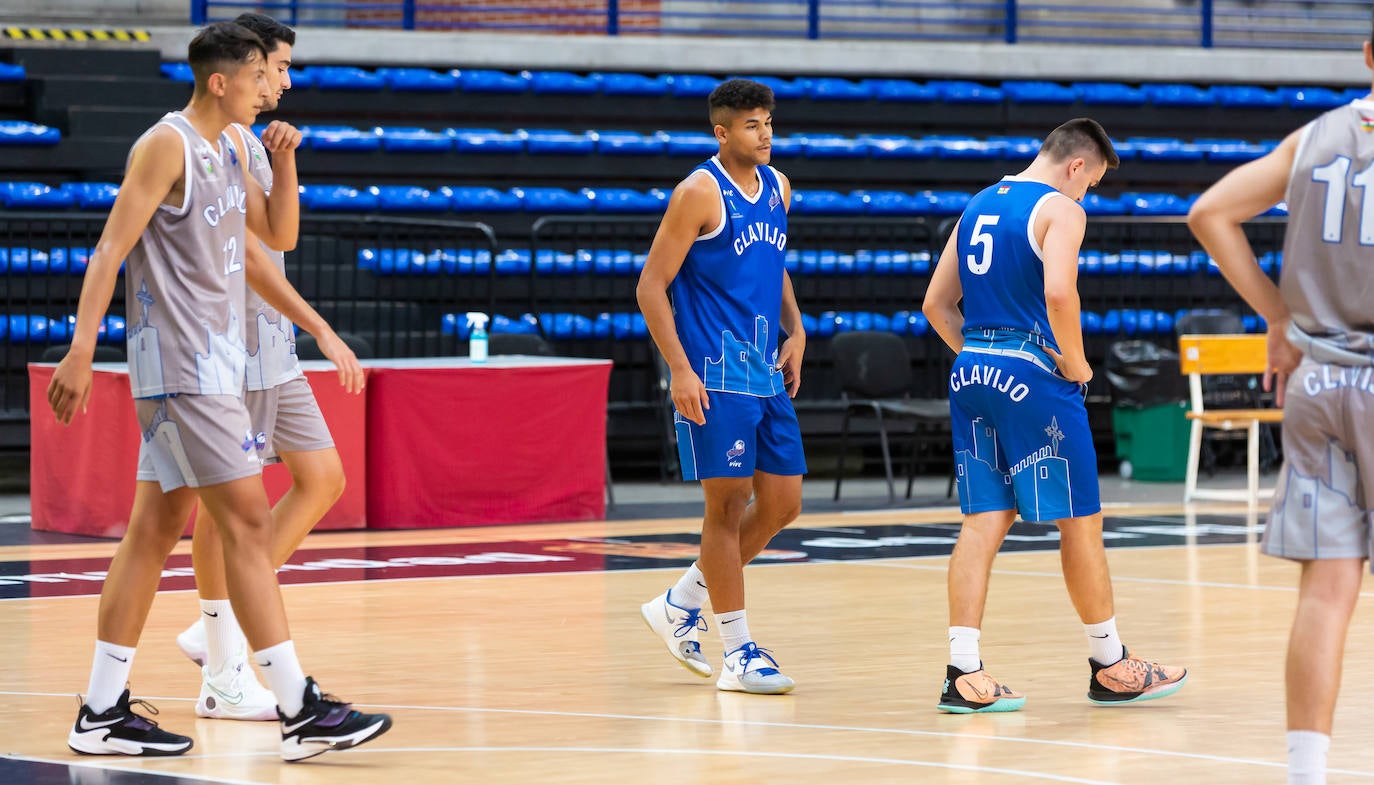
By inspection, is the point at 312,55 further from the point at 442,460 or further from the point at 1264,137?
the point at 1264,137

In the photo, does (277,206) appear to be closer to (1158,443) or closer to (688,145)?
(688,145)

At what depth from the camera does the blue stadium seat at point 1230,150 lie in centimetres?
1582

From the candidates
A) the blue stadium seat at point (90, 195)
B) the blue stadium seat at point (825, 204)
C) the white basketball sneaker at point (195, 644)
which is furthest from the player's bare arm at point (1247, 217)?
the blue stadium seat at point (825, 204)

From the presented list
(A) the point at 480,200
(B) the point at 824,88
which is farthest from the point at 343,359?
(B) the point at 824,88

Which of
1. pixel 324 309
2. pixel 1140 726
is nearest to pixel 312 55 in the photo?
pixel 324 309

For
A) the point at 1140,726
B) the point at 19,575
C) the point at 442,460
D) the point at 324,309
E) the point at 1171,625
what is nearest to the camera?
the point at 1140,726

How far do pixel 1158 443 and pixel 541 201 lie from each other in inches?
186

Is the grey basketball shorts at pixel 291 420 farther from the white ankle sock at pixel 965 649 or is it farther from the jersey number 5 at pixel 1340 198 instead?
the jersey number 5 at pixel 1340 198

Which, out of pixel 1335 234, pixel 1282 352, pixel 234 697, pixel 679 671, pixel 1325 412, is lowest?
pixel 679 671

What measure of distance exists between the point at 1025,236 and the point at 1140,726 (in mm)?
1331

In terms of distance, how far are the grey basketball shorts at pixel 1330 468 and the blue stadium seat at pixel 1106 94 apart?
1252cm

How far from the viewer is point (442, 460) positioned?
1030cm

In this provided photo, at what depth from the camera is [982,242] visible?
5.32 m

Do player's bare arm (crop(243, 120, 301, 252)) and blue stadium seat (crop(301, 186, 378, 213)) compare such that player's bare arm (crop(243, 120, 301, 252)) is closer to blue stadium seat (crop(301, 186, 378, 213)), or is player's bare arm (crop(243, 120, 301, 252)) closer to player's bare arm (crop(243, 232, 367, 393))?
player's bare arm (crop(243, 232, 367, 393))
